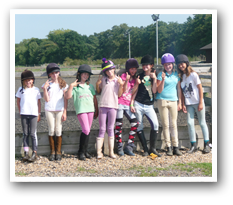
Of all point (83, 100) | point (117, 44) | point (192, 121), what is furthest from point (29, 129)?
point (117, 44)

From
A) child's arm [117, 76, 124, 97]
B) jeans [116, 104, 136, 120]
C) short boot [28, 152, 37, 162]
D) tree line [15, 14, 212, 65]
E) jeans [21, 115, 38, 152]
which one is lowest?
short boot [28, 152, 37, 162]

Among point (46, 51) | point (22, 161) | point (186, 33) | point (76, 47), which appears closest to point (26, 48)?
point (46, 51)

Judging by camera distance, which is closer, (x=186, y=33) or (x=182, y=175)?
(x=182, y=175)

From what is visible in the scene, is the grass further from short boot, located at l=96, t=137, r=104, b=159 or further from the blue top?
the blue top

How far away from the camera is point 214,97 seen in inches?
168

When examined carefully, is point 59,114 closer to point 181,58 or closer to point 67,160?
point 67,160

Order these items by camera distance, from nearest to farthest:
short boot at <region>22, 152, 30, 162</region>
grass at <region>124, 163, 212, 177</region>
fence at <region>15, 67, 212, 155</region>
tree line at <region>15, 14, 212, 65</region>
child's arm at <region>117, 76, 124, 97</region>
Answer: grass at <region>124, 163, 212, 177</region>
child's arm at <region>117, 76, 124, 97</region>
short boot at <region>22, 152, 30, 162</region>
fence at <region>15, 67, 212, 155</region>
tree line at <region>15, 14, 212, 65</region>

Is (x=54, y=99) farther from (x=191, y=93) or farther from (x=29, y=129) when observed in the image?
(x=191, y=93)

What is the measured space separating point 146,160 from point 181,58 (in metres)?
1.83

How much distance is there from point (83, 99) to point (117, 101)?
55 centimetres

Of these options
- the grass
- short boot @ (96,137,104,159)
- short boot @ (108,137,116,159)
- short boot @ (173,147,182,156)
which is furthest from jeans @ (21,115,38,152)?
short boot @ (173,147,182,156)

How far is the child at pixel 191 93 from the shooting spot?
4.29 metres

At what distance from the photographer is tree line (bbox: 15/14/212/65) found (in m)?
60.6

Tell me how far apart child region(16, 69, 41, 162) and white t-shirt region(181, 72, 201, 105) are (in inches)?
97.5
